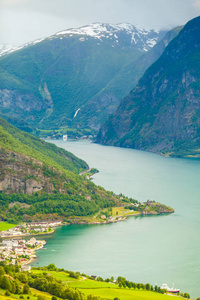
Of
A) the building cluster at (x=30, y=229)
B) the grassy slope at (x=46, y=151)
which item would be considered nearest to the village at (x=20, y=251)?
the building cluster at (x=30, y=229)

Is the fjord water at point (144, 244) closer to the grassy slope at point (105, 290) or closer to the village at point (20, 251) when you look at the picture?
the village at point (20, 251)

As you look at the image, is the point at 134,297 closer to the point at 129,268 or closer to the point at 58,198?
the point at 129,268

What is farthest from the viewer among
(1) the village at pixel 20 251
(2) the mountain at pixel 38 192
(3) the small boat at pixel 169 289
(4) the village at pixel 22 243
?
(2) the mountain at pixel 38 192

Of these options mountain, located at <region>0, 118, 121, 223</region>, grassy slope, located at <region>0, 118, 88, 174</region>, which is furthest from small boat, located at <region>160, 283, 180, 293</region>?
grassy slope, located at <region>0, 118, 88, 174</region>

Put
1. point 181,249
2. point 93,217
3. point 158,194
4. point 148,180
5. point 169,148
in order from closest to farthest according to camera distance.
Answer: point 181,249 < point 93,217 < point 158,194 < point 148,180 < point 169,148

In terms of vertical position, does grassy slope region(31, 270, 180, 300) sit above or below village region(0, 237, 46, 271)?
below

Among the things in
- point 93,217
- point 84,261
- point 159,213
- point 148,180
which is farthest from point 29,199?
point 148,180

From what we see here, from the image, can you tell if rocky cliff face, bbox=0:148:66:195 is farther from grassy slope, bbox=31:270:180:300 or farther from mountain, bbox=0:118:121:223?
grassy slope, bbox=31:270:180:300
